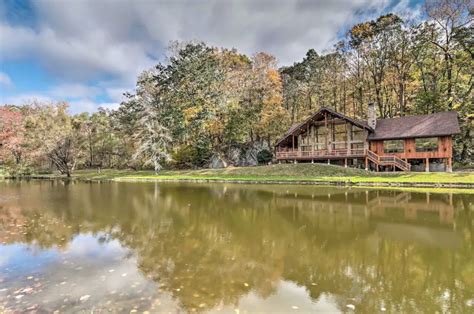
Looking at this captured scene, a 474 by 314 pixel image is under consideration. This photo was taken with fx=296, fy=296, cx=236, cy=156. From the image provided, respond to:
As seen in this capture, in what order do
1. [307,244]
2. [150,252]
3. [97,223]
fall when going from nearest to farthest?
[150,252], [307,244], [97,223]

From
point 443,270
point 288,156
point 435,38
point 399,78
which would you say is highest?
point 435,38

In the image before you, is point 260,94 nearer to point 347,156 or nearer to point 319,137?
point 319,137

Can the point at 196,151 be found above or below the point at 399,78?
below

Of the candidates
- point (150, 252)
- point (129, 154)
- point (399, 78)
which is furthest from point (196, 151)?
point (150, 252)

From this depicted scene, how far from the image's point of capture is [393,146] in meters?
31.0

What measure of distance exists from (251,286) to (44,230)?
8.85 metres

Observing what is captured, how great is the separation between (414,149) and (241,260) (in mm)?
28356

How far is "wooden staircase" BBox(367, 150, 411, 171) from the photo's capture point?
29.1 metres

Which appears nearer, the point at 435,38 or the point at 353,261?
the point at 353,261

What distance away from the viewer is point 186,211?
14320 mm

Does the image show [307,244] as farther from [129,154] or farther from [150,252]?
[129,154]

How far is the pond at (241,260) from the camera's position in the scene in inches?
209

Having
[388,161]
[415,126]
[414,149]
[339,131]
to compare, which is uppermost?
[339,131]

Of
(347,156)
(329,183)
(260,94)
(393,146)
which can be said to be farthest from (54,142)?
(393,146)
